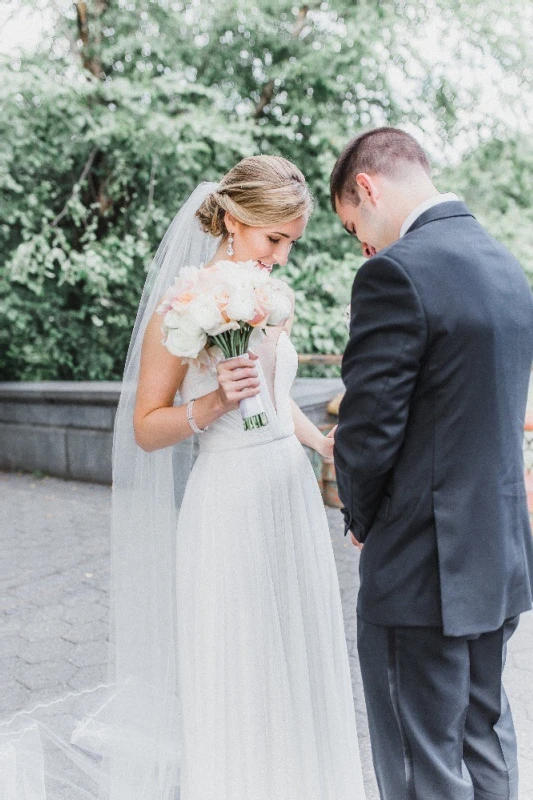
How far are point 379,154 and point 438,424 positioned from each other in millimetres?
727

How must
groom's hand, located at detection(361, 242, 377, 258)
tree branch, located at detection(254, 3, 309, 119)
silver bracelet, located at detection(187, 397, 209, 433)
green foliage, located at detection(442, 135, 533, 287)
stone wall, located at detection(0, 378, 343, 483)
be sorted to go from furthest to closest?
green foliage, located at detection(442, 135, 533, 287) → tree branch, located at detection(254, 3, 309, 119) → stone wall, located at detection(0, 378, 343, 483) → silver bracelet, located at detection(187, 397, 209, 433) → groom's hand, located at detection(361, 242, 377, 258)

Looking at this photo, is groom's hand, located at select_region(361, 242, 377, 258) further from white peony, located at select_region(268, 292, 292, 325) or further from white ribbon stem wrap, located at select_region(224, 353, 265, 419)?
white ribbon stem wrap, located at select_region(224, 353, 265, 419)

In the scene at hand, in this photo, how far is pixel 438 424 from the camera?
169 cm

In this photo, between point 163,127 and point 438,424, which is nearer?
point 438,424

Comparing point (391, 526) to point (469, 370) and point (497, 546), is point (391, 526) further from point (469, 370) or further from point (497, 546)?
point (469, 370)

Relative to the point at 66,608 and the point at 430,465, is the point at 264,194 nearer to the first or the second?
the point at 430,465

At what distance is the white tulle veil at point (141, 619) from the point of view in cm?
265

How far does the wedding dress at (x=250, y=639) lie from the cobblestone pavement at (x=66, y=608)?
589 millimetres

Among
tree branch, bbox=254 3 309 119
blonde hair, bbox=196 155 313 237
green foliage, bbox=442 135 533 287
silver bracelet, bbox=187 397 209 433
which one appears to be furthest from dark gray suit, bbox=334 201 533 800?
tree branch, bbox=254 3 309 119

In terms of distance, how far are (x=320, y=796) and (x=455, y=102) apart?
25.2 feet

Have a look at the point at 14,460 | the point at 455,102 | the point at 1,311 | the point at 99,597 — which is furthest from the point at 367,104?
the point at 99,597

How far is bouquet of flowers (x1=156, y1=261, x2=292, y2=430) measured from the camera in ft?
6.52

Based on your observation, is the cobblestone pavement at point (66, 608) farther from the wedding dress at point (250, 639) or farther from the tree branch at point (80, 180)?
the tree branch at point (80, 180)

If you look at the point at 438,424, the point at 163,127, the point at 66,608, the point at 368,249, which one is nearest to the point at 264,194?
the point at 368,249
